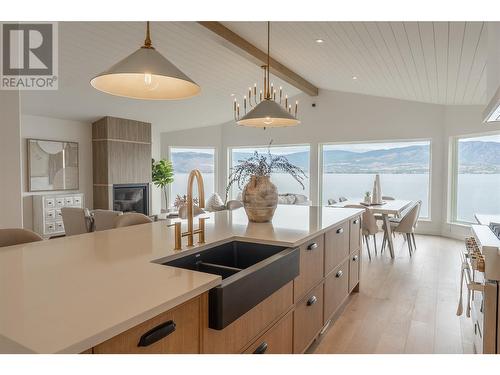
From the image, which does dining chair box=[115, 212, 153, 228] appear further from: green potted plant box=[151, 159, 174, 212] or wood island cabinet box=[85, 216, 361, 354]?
green potted plant box=[151, 159, 174, 212]

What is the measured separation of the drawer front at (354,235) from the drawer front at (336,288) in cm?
22

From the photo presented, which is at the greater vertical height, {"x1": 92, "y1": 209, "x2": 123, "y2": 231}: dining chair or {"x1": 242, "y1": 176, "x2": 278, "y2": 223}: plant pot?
{"x1": 242, "y1": 176, "x2": 278, "y2": 223}: plant pot

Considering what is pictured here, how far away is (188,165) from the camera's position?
31.7 ft

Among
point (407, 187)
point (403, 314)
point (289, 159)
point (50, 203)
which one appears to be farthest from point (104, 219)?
point (407, 187)

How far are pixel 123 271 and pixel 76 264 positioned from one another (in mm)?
240

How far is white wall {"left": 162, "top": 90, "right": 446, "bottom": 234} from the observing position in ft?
22.7

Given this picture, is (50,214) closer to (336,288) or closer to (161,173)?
(161,173)

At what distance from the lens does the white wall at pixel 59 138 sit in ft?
20.1

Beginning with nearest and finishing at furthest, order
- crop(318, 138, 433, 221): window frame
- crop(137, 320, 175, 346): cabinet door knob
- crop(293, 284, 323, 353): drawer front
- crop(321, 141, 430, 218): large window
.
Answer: crop(137, 320, 175, 346): cabinet door knob → crop(293, 284, 323, 353): drawer front → crop(318, 138, 433, 221): window frame → crop(321, 141, 430, 218): large window

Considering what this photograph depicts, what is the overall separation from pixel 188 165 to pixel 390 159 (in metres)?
5.36

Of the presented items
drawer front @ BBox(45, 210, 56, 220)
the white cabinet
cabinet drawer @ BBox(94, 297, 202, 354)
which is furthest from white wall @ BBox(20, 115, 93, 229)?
cabinet drawer @ BBox(94, 297, 202, 354)

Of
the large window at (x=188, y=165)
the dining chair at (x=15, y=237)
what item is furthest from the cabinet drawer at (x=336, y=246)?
the large window at (x=188, y=165)

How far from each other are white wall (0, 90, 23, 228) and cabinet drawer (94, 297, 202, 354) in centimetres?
269

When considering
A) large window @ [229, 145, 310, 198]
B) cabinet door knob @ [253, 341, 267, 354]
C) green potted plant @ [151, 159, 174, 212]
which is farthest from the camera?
large window @ [229, 145, 310, 198]
